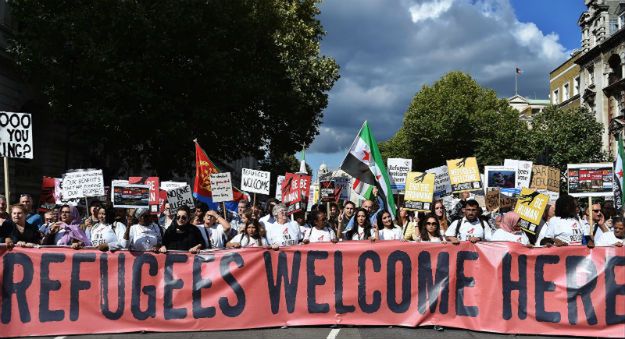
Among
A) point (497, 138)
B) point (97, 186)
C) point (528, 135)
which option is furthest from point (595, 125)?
point (97, 186)

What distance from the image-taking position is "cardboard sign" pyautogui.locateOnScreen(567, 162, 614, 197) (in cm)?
1036

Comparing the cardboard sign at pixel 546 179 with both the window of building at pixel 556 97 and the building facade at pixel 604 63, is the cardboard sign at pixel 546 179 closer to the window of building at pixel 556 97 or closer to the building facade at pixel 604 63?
the building facade at pixel 604 63

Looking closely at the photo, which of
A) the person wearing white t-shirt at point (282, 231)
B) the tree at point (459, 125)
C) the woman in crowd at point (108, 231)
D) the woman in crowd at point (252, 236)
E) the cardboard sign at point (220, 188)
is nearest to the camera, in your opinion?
the woman in crowd at point (108, 231)

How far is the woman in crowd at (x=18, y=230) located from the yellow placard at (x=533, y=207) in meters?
6.50

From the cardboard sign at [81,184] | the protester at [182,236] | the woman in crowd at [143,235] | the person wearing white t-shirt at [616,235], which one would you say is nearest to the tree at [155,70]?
the cardboard sign at [81,184]

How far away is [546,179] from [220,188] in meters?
7.62

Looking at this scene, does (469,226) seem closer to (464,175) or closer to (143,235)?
(143,235)

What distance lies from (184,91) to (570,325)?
1711 centimetres

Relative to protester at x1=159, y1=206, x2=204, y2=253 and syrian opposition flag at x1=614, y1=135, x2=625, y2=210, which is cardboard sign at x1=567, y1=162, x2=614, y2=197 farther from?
protester at x1=159, y1=206, x2=204, y2=253

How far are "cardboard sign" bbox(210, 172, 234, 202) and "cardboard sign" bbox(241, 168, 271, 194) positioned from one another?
2.60m

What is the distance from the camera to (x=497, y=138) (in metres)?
46.8

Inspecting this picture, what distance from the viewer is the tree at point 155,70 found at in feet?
66.2

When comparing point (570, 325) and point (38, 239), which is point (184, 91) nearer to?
point (38, 239)

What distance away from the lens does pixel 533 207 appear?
9.26 m
